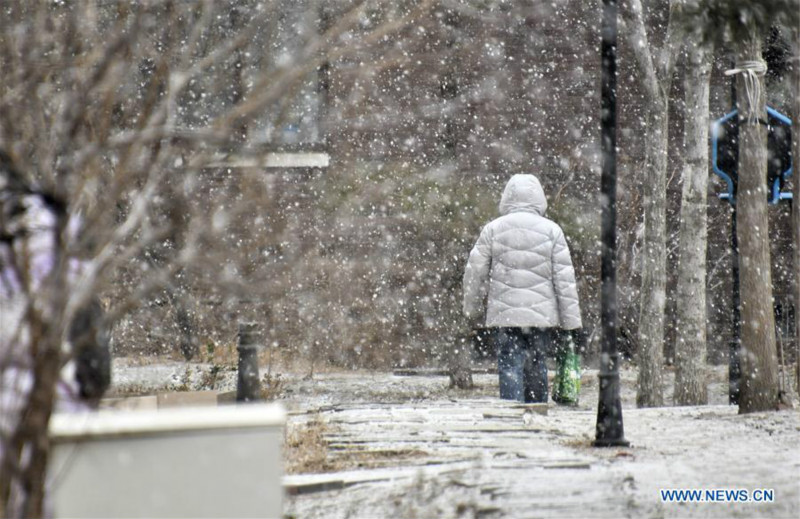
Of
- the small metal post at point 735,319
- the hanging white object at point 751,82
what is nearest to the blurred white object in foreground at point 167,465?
the hanging white object at point 751,82

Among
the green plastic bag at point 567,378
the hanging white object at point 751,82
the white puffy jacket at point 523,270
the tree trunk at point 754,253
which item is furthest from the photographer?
the green plastic bag at point 567,378

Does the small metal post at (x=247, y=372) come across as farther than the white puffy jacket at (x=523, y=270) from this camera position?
No

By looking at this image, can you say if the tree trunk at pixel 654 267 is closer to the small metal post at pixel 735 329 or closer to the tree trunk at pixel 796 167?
the small metal post at pixel 735 329

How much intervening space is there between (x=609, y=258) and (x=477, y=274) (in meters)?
2.69

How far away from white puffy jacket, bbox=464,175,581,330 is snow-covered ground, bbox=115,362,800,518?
0.84 meters

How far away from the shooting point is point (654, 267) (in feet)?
38.9

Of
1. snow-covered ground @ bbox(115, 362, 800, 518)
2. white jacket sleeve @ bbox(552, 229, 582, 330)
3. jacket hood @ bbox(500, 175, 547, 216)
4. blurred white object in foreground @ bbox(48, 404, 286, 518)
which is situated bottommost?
snow-covered ground @ bbox(115, 362, 800, 518)

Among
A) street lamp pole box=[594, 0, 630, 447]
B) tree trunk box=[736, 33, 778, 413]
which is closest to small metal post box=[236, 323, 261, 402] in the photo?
street lamp pole box=[594, 0, 630, 447]

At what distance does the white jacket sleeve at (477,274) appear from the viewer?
392 inches

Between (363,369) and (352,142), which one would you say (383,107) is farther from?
(363,369)

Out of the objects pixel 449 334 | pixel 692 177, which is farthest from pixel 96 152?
pixel 449 334

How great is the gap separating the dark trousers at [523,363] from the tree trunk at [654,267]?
2.21 metres

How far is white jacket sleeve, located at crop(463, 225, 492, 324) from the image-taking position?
9.96 meters

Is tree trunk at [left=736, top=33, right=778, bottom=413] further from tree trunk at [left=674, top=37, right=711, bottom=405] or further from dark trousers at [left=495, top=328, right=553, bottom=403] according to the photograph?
tree trunk at [left=674, top=37, right=711, bottom=405]
